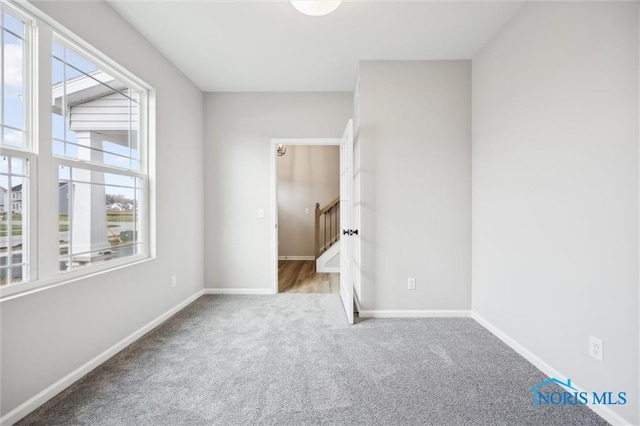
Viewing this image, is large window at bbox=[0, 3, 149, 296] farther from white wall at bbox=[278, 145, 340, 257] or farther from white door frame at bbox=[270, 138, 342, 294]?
white wall at bbox=[278, 145, 340, 257]

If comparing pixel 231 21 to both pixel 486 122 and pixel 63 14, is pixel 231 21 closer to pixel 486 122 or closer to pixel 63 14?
pixel 63 14

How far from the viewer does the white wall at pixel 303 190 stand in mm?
6230

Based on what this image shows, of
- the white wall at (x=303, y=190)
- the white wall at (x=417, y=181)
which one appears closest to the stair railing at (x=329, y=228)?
the white wall at (x=303, y=190)

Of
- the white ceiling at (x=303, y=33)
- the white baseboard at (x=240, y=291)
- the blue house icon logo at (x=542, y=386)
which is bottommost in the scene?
the blue house icon logo at (x=542, y=386)

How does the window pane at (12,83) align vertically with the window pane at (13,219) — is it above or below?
above

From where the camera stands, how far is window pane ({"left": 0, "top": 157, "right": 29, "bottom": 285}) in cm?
150

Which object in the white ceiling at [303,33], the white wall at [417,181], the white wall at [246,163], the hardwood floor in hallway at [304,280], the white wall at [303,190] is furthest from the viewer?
the white wall at [303,190]

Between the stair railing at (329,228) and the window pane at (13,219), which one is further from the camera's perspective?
the stair railing at (329,228)

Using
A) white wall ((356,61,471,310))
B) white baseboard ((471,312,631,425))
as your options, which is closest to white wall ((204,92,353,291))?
white wall ((356,61,471,310))

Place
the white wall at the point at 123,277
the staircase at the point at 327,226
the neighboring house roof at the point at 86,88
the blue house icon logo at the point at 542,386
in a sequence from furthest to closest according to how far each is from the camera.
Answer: the staircase at the point at 327,226, the neighboring house roof at the point at 86,88, the blue house icon logo at the point at 542,386, the white wall at the point at 123,277

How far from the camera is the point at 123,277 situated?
7.41 ft

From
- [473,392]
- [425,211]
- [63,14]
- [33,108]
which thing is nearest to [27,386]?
[33,108]

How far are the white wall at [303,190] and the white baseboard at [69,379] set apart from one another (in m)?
3.64

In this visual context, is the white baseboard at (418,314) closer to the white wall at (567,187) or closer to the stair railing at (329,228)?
the white wall at (567,187)
